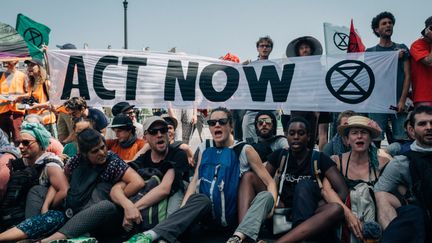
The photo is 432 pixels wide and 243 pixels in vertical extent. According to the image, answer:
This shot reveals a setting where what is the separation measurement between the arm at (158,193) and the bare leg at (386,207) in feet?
6.96

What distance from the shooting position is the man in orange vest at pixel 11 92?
769 centimetres

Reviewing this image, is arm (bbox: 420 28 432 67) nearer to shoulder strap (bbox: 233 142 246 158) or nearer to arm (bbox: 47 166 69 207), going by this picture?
shoulder strap (bbox: 233 142 246 158)

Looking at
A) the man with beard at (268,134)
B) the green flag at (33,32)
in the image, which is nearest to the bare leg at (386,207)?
the man with beard at (268,134)

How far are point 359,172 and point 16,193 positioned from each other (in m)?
3.66

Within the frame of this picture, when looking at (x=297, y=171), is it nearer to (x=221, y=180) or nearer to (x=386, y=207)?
(x=221, y=180)

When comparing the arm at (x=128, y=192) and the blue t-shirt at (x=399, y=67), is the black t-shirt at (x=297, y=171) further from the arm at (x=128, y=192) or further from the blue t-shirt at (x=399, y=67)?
the blue t-shirt at (x=399, y=67)

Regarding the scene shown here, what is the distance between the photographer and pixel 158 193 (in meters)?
4.43

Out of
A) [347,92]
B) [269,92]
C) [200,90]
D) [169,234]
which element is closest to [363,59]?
[347,92]

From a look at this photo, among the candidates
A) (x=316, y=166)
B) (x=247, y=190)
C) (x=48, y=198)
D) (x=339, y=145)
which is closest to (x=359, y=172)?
(x=316, y=166)

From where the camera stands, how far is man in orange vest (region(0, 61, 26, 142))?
769 cm

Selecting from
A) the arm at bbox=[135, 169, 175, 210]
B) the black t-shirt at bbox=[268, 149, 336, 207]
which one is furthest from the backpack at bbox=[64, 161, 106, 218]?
the black t-shirt at bbox=[268, 149, 336, 207]

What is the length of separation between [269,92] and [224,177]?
108 inches

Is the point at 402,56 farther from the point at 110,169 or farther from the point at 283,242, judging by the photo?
the point at 110,169

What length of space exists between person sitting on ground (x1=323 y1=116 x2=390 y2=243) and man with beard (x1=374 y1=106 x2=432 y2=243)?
0.43 feet
